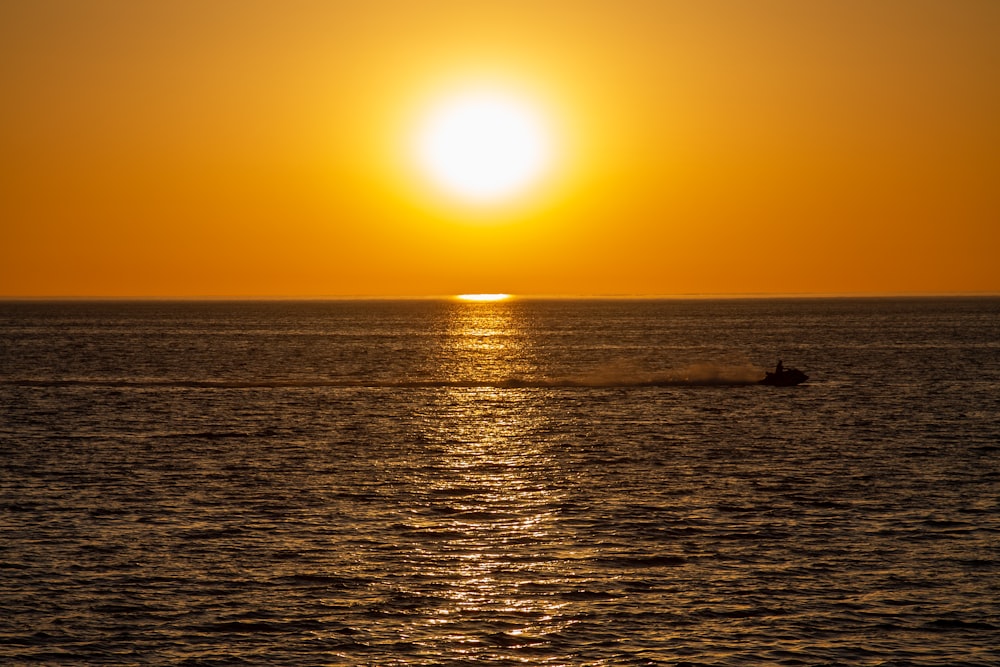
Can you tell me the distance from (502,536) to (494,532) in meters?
0.78

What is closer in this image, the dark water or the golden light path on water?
the dark water

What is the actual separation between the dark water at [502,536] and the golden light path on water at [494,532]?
138 millimetres

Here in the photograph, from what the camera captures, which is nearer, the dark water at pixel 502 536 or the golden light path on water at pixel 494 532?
the dark water at pixel 502 536

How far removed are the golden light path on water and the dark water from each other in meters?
0.14

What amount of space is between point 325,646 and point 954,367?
413 feet

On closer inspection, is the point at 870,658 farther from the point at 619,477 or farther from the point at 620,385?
the point at 620,385

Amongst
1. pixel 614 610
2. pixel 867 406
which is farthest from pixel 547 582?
pixel 867 406

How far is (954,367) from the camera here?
142625 mm

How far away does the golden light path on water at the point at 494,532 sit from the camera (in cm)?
3300

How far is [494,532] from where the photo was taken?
145ft

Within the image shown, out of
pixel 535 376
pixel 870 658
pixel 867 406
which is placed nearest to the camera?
pixel 870 658

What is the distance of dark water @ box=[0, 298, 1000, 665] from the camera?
31.5 metres

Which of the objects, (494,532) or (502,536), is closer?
(502,536)

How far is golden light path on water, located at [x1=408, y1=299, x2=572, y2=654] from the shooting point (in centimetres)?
3300
